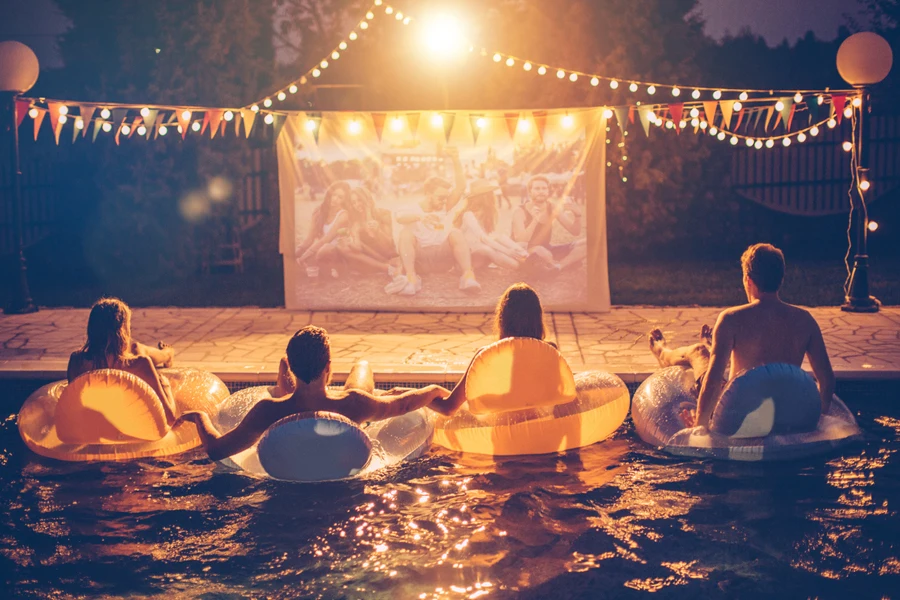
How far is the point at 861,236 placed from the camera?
32.8 ft

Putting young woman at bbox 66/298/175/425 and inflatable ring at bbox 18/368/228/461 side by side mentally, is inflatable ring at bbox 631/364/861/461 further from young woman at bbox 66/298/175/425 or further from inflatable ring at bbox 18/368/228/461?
young woman at bbox 66/298/175/425

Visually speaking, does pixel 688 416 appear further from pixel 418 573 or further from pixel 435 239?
pixel 435 239

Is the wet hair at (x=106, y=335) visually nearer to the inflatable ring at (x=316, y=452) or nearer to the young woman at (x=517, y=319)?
the inflatable ring at (x=316, y=452)

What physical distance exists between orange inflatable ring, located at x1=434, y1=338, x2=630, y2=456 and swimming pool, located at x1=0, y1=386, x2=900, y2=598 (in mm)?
132

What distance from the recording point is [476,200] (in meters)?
10.5

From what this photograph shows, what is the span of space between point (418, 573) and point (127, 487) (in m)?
2.17

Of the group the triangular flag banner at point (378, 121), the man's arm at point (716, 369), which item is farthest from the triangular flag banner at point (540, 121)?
the man's arm at point (716, 369)

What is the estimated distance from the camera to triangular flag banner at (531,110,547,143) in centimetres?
1028

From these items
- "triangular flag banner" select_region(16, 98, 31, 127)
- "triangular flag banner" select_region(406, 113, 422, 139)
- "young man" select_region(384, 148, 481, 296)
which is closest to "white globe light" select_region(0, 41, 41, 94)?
"triangular flag banner" select_region(16, 98, 31, 127)

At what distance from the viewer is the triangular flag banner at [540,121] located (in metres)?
10.3

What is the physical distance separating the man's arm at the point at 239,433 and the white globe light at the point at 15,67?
661 centimetres

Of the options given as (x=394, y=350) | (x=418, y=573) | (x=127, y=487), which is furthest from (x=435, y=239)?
(x=418, y=573)

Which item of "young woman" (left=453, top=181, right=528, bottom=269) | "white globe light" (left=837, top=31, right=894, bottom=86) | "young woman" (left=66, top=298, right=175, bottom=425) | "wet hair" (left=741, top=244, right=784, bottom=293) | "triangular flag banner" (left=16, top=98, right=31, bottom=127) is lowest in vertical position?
"young woman" (left=66, top=298, right=175, bottom=425)

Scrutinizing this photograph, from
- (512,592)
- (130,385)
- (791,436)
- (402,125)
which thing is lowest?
(512,592)
